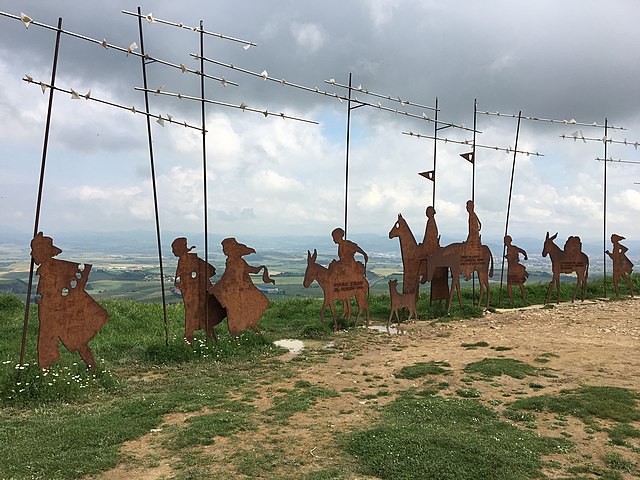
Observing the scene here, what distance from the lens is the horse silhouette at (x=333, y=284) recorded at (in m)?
12.4

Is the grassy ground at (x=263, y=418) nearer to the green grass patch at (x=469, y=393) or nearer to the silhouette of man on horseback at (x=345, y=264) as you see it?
the green grass patch at (x=469, y=393)

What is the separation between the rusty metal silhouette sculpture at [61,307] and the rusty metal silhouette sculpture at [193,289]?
1.80m

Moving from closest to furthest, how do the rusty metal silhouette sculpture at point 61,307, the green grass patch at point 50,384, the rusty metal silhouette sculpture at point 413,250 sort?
the green grass patch at point 50,384, the rusty metal silhouette sculpture at point 61,307, the rusty metal silhouette sculpture at point 413,250

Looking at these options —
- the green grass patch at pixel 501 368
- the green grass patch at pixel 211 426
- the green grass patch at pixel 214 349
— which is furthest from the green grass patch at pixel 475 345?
the green grass patch at pixel 211 426

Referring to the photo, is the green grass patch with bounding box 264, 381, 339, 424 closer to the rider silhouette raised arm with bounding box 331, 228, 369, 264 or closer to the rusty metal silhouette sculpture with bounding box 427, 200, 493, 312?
the rider silhouette raised arm with bounding box 331, 228, 369, 264

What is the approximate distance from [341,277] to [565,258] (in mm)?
9551

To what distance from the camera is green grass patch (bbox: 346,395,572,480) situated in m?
4.73

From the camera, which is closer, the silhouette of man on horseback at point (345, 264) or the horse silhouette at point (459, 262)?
the silhouette of man on horseback at point (345, 264)

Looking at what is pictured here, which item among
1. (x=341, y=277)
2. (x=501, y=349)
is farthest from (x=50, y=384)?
(x=501, y=349)

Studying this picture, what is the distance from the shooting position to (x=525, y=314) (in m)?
15.2

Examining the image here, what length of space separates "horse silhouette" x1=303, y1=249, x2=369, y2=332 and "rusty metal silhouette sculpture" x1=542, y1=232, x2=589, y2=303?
26.8ft

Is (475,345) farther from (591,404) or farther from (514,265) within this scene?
(514,265)

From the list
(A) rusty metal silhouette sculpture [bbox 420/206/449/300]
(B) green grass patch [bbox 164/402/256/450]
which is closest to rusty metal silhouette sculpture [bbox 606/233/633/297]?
(A) rusty metal silhouette sculpture [bbox 420/206/449/300]

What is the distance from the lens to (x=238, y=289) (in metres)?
10.7
